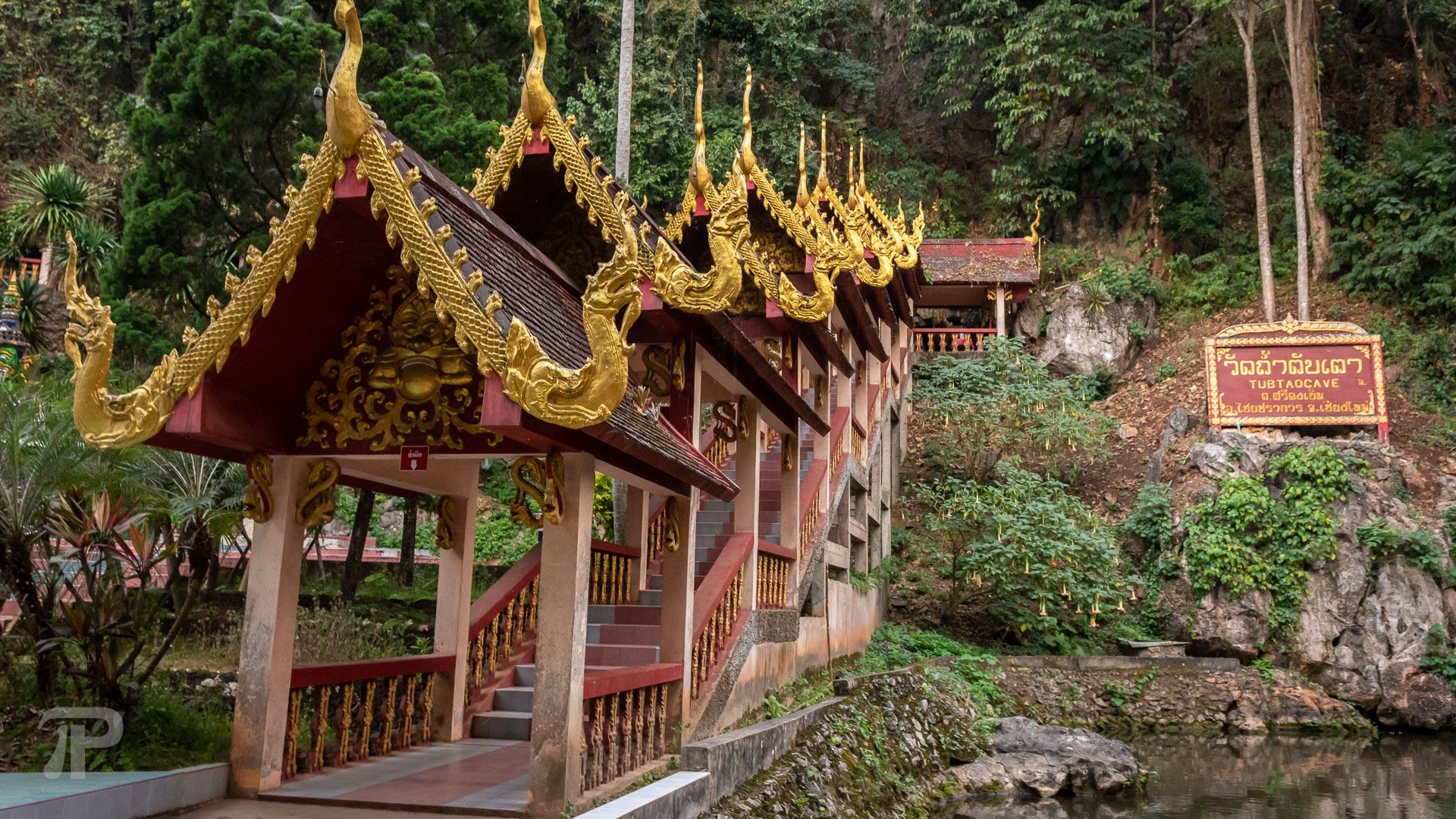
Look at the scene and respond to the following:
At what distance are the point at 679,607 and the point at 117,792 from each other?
10.8 ft

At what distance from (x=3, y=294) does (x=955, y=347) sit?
717 inches

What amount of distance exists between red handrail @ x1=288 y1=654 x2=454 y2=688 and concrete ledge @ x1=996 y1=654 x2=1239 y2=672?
9.55m

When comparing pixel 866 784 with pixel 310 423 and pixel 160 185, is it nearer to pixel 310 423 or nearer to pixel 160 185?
pixel 310 423

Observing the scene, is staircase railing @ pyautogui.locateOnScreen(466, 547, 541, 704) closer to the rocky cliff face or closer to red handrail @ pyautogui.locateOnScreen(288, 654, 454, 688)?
red handrail @ pyautogui.locateOnScreen(288, 654, 454, 688)

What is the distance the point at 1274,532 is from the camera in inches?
625

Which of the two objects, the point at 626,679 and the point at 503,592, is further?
the point at 503,592

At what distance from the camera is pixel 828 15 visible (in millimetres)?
29781

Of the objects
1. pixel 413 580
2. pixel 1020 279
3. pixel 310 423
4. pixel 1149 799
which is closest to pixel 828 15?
pixel 1020 279

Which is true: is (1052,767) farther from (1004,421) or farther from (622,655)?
(1004,421)

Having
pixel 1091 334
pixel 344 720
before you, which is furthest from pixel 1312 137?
pixel 344 720

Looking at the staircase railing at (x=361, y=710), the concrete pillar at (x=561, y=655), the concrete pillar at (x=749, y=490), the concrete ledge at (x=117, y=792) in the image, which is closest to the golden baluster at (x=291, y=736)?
the staircase railing at (x=361, y=710)

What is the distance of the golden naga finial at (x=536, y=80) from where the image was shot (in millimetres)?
6406

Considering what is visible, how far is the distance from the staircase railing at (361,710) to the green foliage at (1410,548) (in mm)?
13932

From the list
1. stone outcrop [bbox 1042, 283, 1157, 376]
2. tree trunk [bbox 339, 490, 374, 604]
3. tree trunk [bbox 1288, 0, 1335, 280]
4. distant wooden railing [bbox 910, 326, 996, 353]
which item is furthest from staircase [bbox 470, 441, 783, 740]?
tree trunk [bbox 1288, 0, 1335, 280]
